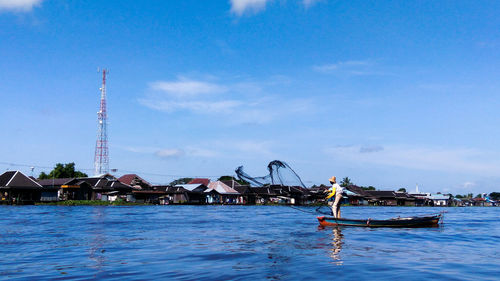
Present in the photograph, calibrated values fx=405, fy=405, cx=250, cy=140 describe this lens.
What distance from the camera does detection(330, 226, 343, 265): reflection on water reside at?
389 inches

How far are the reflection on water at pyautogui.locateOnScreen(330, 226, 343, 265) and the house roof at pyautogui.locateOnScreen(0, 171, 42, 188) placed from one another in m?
49.3

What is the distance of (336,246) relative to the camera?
12.3 metres

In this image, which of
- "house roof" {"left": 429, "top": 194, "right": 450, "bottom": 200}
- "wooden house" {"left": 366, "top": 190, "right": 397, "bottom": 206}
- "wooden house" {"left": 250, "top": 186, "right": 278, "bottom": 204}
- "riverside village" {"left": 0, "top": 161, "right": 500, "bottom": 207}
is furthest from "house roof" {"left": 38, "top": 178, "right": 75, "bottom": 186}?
"house roof" {"left": 429, "top": 194, "right": 450, "bottom": 200}

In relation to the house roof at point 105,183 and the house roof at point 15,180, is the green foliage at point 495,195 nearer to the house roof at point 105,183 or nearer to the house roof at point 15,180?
the house roof at point 105,183

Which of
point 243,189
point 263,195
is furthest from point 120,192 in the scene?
point 263,195

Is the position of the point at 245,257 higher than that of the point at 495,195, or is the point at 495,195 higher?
the point at 245,257

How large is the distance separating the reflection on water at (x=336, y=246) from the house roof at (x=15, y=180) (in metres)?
49.3

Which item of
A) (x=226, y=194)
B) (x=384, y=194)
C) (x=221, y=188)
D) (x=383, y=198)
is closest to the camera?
(x=226, y=194)

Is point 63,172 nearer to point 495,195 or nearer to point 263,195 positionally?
point 263,195

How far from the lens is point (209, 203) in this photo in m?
73.3

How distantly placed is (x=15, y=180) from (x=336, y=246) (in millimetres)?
53475

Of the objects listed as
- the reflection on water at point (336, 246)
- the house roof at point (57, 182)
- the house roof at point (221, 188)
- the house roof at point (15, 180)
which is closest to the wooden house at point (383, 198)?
the house roof at point (221, 188)

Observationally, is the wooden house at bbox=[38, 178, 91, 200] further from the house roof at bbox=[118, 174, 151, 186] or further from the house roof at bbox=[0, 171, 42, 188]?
the house roof at bbox=[118, 174, 151, 186]

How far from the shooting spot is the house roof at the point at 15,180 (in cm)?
5291
